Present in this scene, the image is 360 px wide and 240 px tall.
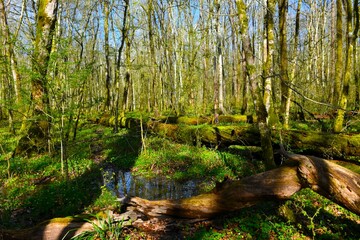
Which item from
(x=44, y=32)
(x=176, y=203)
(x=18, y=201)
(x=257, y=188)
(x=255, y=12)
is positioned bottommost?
(x=18, y=201)

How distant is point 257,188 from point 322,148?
3837mm

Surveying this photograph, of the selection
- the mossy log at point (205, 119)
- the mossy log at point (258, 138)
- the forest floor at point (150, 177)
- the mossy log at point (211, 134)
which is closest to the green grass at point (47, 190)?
the forest floor at point (150, 177)

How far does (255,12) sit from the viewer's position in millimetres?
27516

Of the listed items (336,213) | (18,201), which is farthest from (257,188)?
(18,201)

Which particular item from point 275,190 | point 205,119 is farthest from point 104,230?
point 205,119

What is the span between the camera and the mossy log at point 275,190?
11.5ft

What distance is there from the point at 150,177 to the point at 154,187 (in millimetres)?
821

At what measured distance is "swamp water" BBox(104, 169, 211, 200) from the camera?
258 inches

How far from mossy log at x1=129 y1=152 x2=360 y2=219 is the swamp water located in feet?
6.05

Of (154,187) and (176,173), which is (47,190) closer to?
(154,187)

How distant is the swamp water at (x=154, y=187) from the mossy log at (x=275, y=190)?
1.84 m

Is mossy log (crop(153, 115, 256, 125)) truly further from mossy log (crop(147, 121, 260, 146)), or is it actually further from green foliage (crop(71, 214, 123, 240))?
green foliage (crop(71, 214, 123, 240))

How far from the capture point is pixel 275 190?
3902mm

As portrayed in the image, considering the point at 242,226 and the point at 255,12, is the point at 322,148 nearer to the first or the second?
the point at 242,226
